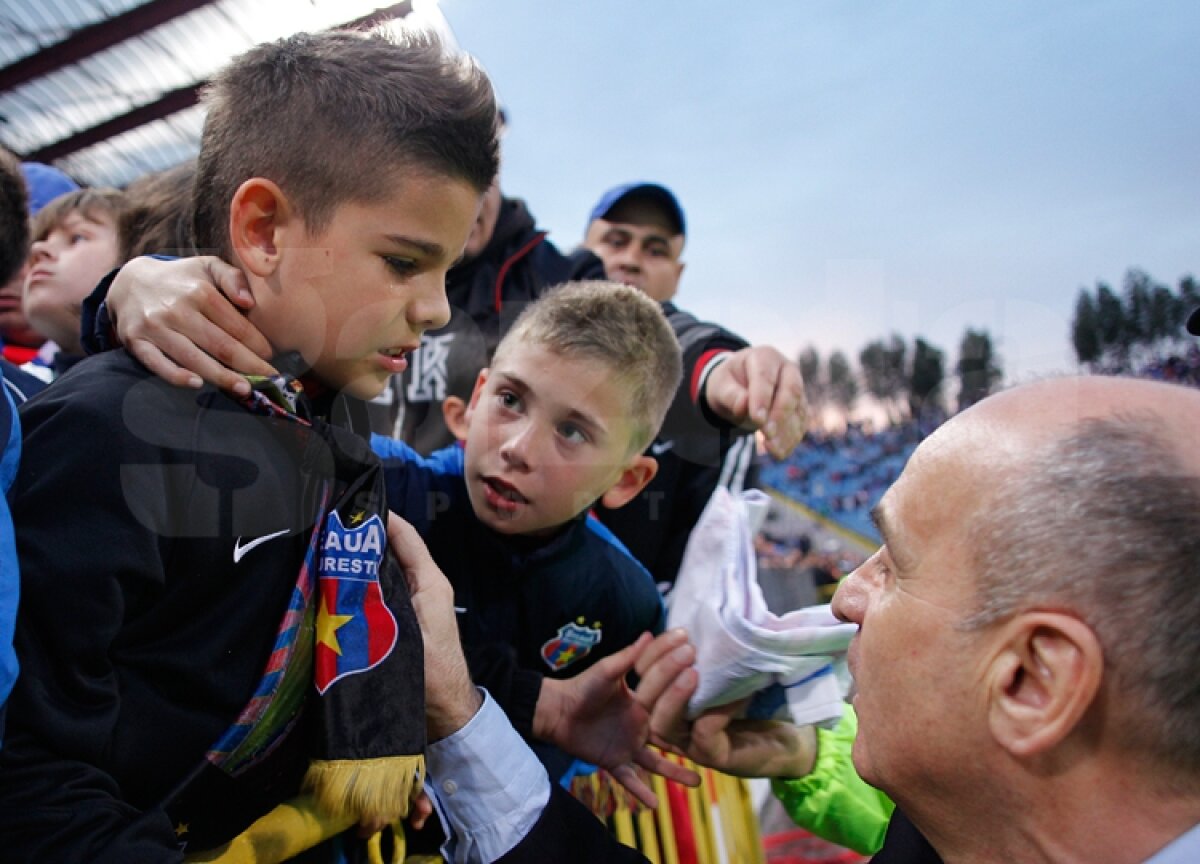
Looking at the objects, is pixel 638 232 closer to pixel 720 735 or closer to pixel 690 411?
pixel 690 411

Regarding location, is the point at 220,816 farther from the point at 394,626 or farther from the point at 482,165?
the point at 482,165

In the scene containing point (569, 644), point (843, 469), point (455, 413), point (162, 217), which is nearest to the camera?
point (162, 217)

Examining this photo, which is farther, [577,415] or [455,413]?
[455,413]

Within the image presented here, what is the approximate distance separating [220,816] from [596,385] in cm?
116

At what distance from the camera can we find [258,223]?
4.14ft

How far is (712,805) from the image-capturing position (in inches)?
98.2

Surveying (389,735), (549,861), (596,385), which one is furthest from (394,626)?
(596,385)

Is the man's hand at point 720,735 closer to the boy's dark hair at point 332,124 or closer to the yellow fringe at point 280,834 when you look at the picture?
the yellow fringe at point 280,834

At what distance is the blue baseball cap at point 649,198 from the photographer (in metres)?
3.81

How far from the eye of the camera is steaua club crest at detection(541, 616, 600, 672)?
1.96 metres

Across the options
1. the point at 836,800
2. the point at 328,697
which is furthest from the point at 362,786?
the point at 836,800

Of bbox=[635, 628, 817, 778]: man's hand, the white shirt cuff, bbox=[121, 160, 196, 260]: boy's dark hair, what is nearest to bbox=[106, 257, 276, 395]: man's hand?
bbox=[121, 160, 196, 260]: boy's dark hair

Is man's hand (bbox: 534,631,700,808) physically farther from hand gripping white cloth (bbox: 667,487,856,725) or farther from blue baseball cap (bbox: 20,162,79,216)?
blue baseball cap (bbox: 20,162,79,216)

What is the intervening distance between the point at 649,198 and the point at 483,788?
2953 millimetres
